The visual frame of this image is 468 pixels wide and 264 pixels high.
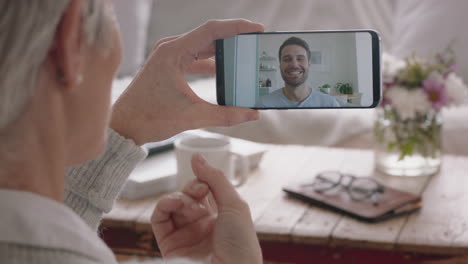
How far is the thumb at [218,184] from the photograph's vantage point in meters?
0.83

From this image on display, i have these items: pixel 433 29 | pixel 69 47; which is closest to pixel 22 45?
pixel 69 47

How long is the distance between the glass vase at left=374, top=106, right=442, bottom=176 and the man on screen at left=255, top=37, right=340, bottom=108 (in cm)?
61

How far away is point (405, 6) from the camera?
261 centimetres

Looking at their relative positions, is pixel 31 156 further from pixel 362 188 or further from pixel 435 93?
pixel 435 93

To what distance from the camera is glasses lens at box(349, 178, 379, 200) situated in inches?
53.8

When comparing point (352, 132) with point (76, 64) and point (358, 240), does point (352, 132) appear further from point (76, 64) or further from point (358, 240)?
point (76, 64)

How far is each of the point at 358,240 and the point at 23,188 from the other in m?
0.79

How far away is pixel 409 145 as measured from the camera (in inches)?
62.2

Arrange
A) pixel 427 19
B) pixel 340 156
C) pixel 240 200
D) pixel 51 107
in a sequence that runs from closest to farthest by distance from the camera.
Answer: pixel 51 107
pixel 240 200
pixel 340 156
pixel 427 19

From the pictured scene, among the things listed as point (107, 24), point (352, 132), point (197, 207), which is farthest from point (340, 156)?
point (107, 24)

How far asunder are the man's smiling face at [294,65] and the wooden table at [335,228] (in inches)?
13.7

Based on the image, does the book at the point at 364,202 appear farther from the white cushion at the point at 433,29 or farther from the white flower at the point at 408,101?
the white cushion at the point at 433,29

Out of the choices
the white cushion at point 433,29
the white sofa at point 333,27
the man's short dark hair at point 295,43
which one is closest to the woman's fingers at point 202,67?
the man's short dark hair at point 295,43

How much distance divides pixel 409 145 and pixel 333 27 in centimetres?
113
